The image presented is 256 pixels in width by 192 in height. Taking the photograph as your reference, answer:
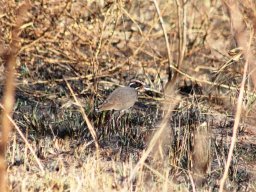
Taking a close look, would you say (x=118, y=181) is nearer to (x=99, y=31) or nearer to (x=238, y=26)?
(x=238, y=26)

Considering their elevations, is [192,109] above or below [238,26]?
below

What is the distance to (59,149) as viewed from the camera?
17.3 feet

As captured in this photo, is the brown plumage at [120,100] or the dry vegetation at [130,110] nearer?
the dry vegetation at [130,110]

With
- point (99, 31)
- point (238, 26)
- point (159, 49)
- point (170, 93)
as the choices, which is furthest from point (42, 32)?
point (238, 26)

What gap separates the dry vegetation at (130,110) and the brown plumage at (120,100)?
9 centimetres

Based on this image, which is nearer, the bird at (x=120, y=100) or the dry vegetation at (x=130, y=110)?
the dry vegetation at (x=130, y=110)

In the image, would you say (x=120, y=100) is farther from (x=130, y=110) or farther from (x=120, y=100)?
(x=130, y=110)

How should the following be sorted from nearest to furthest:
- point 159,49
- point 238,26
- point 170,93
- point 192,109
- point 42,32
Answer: point 238,26 < point 192,109 < point 170,93 < point 42,32 < point 159,49

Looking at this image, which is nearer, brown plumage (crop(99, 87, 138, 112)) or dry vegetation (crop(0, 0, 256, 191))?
dry vegetation (crop(0, 0, 256, 191))

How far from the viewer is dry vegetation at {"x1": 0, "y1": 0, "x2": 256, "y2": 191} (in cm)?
439

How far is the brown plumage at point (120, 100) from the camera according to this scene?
251 inches

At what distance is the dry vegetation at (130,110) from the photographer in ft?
14.4

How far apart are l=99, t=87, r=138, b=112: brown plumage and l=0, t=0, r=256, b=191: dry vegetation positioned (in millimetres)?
90

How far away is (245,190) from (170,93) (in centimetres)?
337
